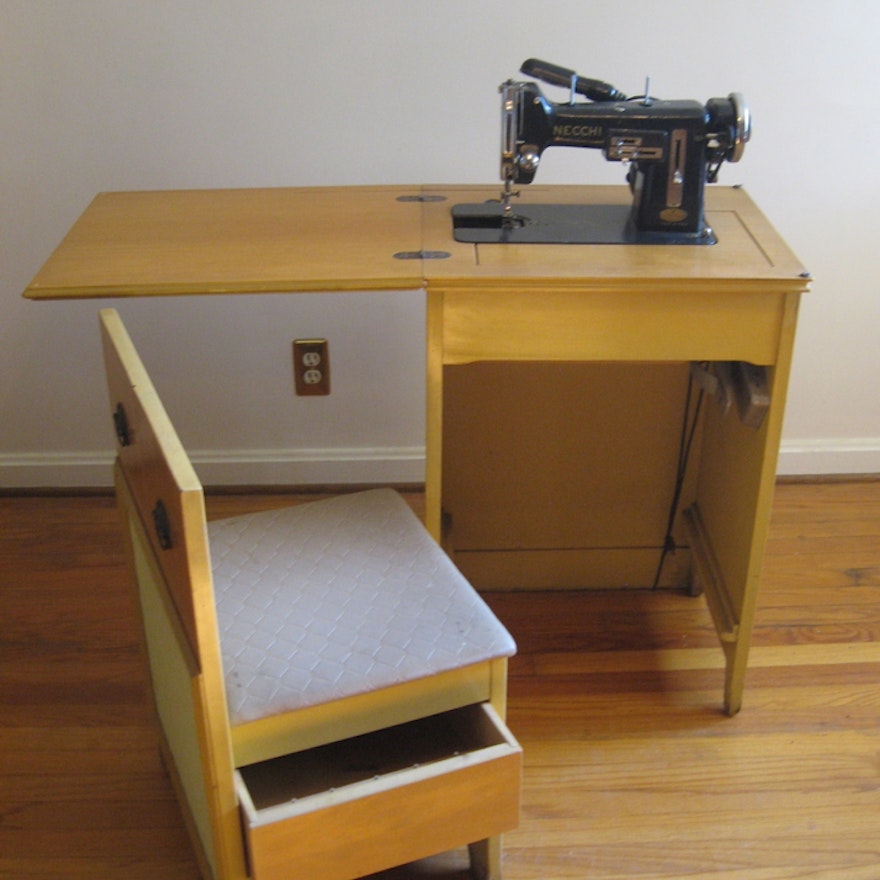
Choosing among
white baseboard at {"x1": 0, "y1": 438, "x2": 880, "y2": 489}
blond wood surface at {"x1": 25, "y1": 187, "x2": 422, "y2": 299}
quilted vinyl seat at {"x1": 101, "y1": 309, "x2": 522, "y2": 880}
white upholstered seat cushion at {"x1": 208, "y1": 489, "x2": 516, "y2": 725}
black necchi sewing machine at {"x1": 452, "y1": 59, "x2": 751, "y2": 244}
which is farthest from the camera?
white baseboard at {"x1": 0, "y1": 438, "x2": 880, "y2": 489}

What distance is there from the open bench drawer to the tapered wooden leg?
0.17 meters

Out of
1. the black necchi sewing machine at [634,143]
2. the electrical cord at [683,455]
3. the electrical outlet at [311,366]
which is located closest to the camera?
the black necchi sewing machine at [634,143]

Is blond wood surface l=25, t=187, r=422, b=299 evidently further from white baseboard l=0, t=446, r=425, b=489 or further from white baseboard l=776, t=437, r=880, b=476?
white baseboard l=776, t=437, r=880, b=476

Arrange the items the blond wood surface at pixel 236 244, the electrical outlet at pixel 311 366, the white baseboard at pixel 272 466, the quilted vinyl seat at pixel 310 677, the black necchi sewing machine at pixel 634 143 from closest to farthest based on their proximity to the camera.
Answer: the quilted vinyl seat at pixel 310 677 → the blond wood surface at pixel 236 244 → the black necchi sewing machine at pixel 634 143 → the electrical outlet at pixel 311 366 → the white baseboard at pixel 272 466

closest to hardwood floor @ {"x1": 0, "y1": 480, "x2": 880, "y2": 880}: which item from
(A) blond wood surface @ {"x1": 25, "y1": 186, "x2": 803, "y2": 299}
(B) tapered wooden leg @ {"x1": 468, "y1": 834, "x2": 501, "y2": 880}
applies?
(B) tapered wooden leg @ {"x1": 468, "y1": 834, "x2": 501, "y2": 880}

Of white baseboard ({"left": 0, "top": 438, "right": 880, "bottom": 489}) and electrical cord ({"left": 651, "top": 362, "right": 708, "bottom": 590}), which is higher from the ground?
electrical cord ({"left": 651, "top": 362, "right": 708, "bottom": 590})

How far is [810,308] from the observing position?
2314mm

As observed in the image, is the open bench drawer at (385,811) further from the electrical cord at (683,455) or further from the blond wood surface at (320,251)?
the electrical cord at (683,455)

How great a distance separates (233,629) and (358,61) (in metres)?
1.17

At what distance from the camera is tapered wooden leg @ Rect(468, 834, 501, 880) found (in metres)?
1.49

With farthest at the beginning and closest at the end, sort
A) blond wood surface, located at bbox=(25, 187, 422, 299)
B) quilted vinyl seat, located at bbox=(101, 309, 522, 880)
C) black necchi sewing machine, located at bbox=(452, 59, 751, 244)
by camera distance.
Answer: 1. black necchi sewing machine, located at bbox=(452, 59, 751, 244)
2. blond wood surface, located at bbox=(25, 187, 422, 299)
3. quilted vinyl seat, located at bbox=(101, 309, 522, 880)

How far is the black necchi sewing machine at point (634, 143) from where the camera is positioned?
1583 millimetres

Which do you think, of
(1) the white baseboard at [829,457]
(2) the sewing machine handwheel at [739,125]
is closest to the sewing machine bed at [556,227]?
(2) the sewing machine handwheel at [739,125]

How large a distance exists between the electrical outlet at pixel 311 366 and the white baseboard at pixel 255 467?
6.0 inches
